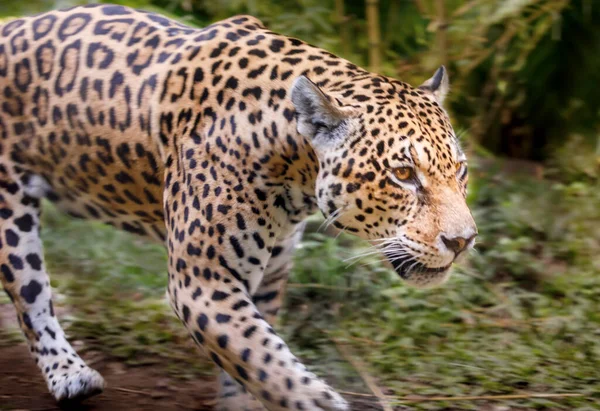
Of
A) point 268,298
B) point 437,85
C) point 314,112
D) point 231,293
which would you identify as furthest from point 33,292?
point 437,85

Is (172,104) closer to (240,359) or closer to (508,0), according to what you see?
(240,359)

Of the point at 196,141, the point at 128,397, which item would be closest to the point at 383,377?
the point at 128,397

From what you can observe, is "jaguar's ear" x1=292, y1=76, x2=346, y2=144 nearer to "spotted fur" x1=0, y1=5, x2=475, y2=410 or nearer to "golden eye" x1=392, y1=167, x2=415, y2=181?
"spotted fur" x1=0, y1=5, x2=475, y2=410

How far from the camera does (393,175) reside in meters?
4.13

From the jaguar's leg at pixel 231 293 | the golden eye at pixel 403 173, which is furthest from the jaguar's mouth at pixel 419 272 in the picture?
the jaguar's leg at pixel 231 293

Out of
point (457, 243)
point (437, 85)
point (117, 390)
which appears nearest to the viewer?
point (457, 243)

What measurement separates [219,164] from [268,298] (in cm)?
112

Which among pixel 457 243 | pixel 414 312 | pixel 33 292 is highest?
pixel 457 243

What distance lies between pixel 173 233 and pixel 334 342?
1.86 m

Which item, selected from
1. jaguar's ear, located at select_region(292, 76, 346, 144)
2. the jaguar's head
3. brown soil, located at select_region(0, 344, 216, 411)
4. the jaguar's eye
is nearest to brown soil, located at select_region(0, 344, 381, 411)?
brown soil, located at select_region(0, 344, 216, 411)

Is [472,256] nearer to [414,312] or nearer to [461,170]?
[414,312]

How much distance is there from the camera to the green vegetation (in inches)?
232

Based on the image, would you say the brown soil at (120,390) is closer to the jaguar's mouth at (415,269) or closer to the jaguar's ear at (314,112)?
the jaguar's mouth at (415,269)

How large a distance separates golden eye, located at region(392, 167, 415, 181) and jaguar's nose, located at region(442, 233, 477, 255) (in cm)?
30
